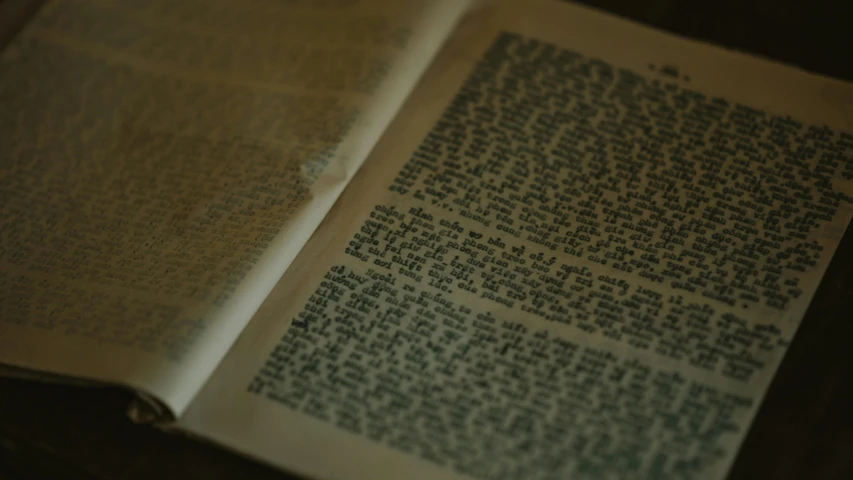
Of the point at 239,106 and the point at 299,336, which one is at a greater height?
the point at 239,106

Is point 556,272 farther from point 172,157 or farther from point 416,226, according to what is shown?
point 172,157

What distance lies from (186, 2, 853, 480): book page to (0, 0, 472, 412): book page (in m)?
0.03

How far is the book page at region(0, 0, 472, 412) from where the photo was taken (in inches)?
20.2

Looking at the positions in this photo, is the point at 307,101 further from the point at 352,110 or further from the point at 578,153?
the point at 578,153

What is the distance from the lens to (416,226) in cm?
56

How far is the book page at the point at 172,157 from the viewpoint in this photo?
513 mm

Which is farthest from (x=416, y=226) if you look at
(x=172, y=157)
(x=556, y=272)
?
(x=172, y=157)

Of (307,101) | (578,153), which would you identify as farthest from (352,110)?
(578,153)

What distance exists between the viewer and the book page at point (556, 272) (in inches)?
18.2

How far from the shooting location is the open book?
1.55 ft

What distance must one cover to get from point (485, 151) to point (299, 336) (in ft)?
0.68

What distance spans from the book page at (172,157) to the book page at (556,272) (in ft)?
0.10

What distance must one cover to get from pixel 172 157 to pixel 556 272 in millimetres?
317

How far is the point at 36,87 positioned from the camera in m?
0.67
